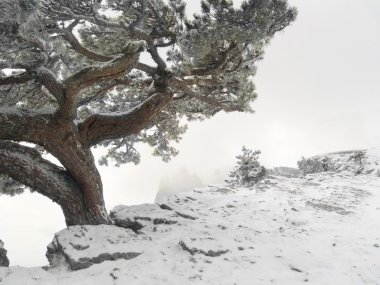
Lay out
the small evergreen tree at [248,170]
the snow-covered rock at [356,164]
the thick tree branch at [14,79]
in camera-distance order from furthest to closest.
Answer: the snow-covered rock at [356,164] < the small evergreen tree at [248,170] < the thick tree branch at [14,79]

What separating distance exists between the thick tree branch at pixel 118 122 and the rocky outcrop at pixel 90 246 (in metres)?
2.49

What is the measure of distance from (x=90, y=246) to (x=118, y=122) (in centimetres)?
351

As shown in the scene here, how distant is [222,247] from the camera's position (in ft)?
24.5

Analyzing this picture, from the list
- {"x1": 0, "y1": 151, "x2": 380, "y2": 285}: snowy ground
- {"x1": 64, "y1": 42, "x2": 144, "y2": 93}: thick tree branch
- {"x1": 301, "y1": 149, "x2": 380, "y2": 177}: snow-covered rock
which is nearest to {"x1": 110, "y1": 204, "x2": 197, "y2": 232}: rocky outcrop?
{"x1": 0, "y1": 151, "x2": 380, "y2": 285}: snowy ground

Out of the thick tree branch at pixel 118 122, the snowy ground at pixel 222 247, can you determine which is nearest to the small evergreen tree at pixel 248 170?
the snowy ground at pixel 222 247

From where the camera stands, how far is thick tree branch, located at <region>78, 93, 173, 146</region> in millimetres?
9406

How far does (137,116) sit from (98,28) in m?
2.59

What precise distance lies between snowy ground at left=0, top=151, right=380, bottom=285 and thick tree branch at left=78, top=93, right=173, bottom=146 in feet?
6.58

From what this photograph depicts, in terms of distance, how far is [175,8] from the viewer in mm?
9148

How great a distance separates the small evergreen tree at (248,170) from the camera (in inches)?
744

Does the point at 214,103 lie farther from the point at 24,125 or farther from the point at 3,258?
the point at 3,258

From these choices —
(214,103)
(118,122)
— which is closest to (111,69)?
(118,122)

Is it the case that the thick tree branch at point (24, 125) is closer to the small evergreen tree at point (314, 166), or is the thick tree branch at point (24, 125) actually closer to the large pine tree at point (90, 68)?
the large pine tree at point (90, 68)

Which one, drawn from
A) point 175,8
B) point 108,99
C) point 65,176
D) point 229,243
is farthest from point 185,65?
point 229,243
